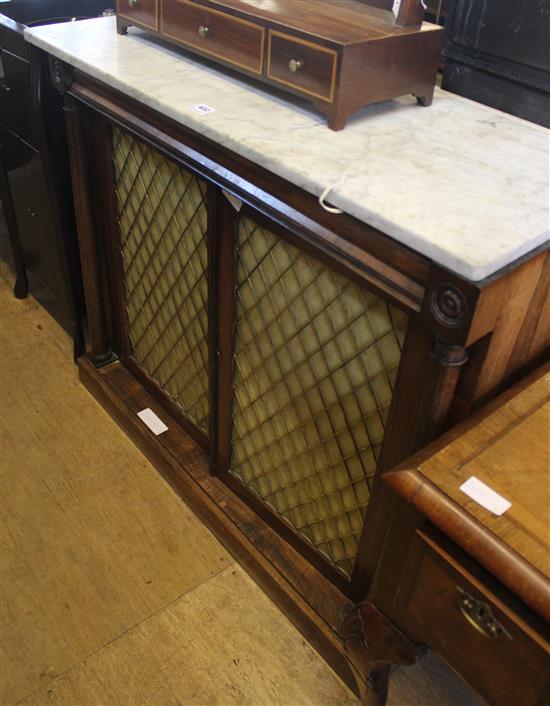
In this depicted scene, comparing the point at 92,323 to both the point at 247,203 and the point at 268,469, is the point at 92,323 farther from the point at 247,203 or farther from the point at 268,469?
the point at 247,203

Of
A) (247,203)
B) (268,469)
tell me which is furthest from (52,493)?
(247,203)

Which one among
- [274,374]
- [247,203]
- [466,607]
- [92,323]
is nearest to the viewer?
[466,607]

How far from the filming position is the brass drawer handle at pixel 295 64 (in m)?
→ 1.04

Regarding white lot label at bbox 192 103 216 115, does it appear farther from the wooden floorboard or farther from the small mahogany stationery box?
the wooden floorboard

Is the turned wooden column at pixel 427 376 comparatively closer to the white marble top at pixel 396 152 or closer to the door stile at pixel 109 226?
the white marble top at pixel 396 152

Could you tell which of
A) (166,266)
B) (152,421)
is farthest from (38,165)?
(152,421)

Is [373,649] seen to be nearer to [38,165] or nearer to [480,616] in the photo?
[480,616]

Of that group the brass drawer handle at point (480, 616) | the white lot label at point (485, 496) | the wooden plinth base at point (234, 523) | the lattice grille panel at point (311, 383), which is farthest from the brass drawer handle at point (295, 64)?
the wooden plinth base at point (234, 523)

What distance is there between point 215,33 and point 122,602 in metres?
1.13

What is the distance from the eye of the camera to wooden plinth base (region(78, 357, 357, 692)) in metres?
1.32

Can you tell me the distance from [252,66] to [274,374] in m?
0.53

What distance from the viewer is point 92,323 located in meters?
1.79

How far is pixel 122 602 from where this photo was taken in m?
1.43

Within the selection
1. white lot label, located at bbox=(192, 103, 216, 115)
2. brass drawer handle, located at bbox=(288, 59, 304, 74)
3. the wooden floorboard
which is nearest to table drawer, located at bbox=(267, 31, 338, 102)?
brass drawer handle, located at bbox=(288, 59, 304, 74)
